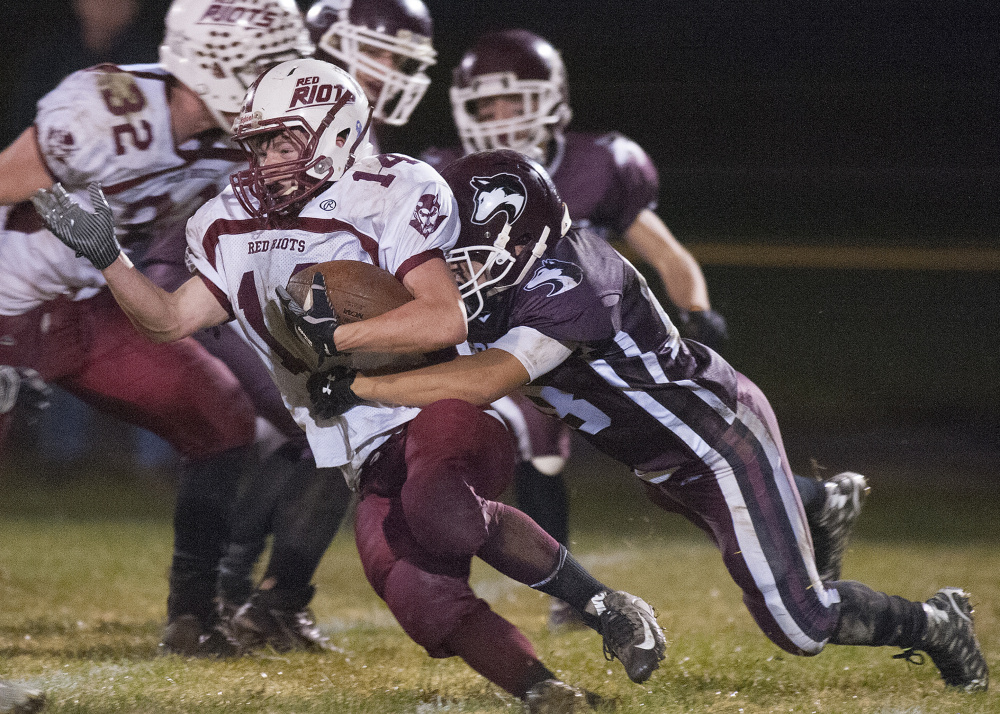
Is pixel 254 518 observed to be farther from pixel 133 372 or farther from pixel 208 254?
pixel 208 254

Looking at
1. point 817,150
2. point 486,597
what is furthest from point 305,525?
point 817,150

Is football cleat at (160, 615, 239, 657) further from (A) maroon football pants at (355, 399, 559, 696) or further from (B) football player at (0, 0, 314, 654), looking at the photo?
(A) maroon football pants at (355, 399, 559, 696)

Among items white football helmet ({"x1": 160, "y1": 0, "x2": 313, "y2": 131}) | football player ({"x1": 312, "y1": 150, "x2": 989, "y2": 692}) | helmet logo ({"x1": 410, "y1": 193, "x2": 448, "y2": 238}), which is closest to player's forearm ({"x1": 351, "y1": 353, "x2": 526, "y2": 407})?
football player ({"x1": 312, "y1": 150, "x2": 989, "y2": 692})

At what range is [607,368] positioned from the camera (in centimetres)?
216

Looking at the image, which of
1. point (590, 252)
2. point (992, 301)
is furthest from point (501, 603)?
point (992, 301)

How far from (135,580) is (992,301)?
6.07m

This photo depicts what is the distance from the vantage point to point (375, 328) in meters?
2.03

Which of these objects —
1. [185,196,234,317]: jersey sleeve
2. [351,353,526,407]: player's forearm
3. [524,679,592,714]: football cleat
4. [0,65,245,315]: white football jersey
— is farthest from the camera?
[0,65,245,315]: white football jersey

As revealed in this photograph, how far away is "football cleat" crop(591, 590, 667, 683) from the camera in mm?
2014

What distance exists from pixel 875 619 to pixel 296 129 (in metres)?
1.48

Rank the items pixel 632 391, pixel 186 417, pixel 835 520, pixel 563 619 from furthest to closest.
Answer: pixel 563 619, pixel 186 417, pixel 835 520, pixel 632 391

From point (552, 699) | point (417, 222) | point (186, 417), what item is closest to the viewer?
point (552, 699)

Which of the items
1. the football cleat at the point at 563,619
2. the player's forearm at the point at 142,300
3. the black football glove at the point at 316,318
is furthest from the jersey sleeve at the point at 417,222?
the football cleat at the point at 563,619

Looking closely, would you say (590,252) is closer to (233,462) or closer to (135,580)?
(233,462)
